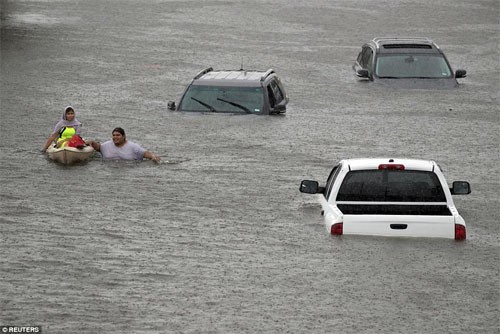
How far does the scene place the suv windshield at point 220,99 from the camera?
32.0m

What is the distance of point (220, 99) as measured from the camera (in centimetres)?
3206

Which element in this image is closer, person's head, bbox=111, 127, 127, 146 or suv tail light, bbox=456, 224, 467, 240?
suv tail light, bbox=456, 224, 467, 240

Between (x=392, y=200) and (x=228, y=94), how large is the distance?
12.8 m

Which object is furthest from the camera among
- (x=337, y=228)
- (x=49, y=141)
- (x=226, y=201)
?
(x=49, y=141)

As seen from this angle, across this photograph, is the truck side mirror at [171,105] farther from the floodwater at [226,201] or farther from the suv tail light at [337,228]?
the suv tail light at [337,228]

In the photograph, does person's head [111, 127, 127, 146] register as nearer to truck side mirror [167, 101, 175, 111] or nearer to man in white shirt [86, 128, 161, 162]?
man in white shirt [86, 128, 161, 162]

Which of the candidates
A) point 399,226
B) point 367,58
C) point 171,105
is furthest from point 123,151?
point 367,58

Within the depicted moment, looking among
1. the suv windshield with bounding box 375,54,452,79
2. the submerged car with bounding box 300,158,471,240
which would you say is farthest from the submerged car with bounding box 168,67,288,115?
the submerged car with bounding box 300,158,471,240

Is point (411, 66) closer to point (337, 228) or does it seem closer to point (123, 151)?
point (123, 151)

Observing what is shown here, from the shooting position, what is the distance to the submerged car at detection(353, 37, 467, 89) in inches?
1485

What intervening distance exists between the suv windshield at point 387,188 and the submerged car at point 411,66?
1791 centimetres

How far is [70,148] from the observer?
2875 cm

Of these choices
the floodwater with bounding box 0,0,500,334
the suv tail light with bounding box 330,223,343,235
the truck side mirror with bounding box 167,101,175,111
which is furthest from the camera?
the truck side mirror with bounding box 167,101,175,111

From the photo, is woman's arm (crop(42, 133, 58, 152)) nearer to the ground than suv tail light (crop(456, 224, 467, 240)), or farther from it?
nearer to the ground
